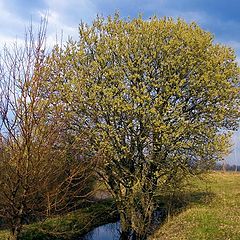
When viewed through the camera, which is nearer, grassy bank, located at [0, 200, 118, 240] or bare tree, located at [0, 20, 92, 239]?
bare tree, located at [0, 20, 92, 239]

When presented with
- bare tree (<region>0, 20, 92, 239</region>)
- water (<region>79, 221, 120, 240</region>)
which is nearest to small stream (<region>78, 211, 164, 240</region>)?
water (<region>79, 221, 120, 240</region>)

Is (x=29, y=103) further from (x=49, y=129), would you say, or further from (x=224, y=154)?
(x=224, y=154)

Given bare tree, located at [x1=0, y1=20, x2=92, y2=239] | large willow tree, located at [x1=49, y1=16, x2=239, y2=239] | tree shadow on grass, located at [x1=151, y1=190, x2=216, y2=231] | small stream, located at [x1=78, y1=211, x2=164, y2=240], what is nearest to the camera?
bare tree, located at [x1=0, y1=20, x2=92, y2=239]

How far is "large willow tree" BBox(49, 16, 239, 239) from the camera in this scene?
2531cm

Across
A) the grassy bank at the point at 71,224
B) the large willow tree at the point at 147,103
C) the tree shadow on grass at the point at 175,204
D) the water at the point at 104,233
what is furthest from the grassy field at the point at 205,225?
the grassy bank at the point at 71,224

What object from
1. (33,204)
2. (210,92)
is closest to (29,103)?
(33,204)

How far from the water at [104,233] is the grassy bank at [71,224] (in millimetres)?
448

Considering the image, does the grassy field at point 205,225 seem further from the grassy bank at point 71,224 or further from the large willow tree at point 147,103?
the grassy bank at point 71,224

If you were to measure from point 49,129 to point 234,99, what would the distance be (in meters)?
15.8

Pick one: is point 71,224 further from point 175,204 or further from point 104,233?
point 175,204

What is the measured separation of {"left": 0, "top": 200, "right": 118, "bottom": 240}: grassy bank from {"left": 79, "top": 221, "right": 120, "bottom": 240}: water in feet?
1.47

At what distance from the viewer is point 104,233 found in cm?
3120

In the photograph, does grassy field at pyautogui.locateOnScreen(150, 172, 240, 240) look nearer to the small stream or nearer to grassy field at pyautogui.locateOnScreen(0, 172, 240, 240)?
grassy field at pyautogui.locateOnScreen(0, 172, 240, 240)

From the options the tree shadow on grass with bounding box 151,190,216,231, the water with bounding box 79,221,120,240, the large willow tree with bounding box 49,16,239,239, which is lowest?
the water with bounding box 79,221,120,240
